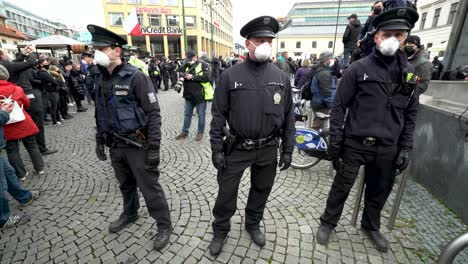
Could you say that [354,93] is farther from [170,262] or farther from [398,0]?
[170,262]

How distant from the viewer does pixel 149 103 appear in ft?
7.88

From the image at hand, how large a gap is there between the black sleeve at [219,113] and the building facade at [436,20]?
106 feet

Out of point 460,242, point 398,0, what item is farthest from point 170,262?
point 398,0

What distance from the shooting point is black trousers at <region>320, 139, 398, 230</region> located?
2312 mm

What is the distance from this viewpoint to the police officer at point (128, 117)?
2.32 meters

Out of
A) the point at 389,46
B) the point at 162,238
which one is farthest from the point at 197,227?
the point at 389,46

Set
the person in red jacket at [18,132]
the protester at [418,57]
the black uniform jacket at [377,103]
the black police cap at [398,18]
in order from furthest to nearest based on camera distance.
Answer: the protester at [418,57]
the person in red jacket at [18,132]
the black uniform jacket at [377,103]
the black police cap at [398,18]

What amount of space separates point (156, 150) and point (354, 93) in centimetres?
209

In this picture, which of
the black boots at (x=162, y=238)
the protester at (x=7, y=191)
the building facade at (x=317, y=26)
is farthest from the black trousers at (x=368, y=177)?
the building facade at (x=317, y=26)

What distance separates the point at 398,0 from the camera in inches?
104

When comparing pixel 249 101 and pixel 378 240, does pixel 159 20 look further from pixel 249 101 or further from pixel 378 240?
pixel 378 240

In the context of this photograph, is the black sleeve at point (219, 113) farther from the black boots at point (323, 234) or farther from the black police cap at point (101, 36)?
the black boots at point (323, 234)

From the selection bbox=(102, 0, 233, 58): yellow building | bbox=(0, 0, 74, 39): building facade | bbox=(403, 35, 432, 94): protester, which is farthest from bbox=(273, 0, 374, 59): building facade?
bbox=(403, 35, 432, 94): protester

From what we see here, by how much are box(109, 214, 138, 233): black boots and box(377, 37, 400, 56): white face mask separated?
333cm
